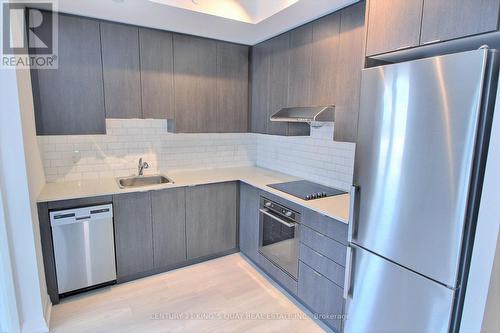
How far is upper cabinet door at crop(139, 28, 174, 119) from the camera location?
2848 mm

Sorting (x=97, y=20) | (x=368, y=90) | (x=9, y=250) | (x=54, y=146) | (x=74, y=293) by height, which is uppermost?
(x=97, y=20)

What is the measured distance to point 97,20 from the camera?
2588 mm

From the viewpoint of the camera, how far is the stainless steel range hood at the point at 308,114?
2.35 m

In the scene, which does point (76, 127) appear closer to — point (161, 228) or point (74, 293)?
point (161, 228)

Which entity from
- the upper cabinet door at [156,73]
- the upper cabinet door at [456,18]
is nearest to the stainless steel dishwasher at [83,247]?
the upper cabinet door at [156,73]

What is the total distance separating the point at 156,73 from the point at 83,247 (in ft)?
5.79

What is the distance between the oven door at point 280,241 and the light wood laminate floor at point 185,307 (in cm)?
29

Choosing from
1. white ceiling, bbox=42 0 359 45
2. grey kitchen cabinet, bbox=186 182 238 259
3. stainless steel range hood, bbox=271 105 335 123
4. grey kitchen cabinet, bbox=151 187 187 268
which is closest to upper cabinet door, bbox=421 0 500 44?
white ceiling, bbox=42 0 359 45

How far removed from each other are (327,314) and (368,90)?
164cm

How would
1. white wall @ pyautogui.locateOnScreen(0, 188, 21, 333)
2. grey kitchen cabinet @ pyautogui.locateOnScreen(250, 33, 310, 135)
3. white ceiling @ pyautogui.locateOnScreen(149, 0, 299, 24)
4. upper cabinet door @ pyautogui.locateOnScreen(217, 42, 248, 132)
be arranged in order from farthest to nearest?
upper cabinet door @ pyautogui.locateOnScreen(217, 42, 248, 132)
grey kitchen cabinet @ pyautogui.locateOnScreen(250, 33, 310, 135)
white ceiling @ pyautogui.locateOnScreen(149, 0, 299, 24)
white wall @ pyautogui.locateOnScreen(0, 188, 21, 333)

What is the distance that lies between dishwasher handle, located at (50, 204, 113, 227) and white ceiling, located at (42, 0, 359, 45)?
5.43 feet

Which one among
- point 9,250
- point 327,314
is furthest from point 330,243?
point 9,250

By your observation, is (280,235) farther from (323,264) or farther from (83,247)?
(83,247)

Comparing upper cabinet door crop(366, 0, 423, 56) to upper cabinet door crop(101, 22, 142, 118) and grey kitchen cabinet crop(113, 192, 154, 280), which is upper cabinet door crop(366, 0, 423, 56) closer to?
upper cabinet door crop(101, 22, 142, 118)
